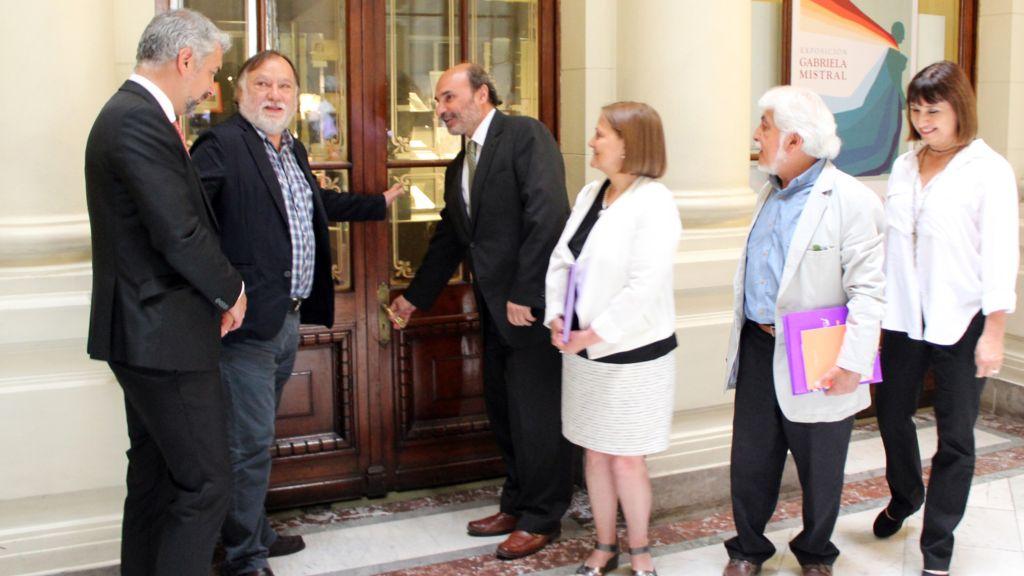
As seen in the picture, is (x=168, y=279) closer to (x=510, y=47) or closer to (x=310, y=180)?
(x=310, y=180)

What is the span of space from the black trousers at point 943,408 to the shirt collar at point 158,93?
8.25 feet

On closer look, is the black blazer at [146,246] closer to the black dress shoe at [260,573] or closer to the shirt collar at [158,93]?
the shirt collar at [158,93]

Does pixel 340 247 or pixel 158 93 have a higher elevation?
pixel 158 93

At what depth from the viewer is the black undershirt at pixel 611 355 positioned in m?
3.34

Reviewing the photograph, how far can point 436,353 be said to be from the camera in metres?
4.47

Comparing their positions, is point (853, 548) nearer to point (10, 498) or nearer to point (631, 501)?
point (631, 501)

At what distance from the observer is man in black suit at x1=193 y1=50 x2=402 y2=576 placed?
3373mm

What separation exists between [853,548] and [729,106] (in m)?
1.76

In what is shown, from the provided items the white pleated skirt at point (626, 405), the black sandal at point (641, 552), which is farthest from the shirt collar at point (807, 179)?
the black sandal at point (641, 552)

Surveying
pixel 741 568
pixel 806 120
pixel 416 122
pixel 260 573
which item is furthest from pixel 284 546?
pixel 806 120

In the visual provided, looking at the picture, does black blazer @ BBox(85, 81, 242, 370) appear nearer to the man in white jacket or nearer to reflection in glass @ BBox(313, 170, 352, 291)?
reflection in glass @ BBox(313, 170, 352, 291)

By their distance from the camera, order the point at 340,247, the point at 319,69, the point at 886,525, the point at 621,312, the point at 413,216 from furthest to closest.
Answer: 1. the point at 413,216
2. the point at 340,247
3. the point at 319,69
4. the point at 886,525
5. the point at 621,312

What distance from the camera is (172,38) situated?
2803 mm

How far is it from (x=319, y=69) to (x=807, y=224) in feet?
6.52
